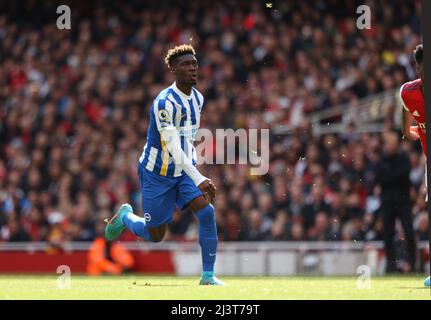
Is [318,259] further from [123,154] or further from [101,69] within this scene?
[101,69]

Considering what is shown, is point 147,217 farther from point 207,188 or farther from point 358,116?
point 358,116

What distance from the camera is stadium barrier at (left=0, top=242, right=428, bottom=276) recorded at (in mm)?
14414

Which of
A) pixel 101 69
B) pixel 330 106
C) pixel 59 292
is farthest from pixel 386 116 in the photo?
pixel 59 292

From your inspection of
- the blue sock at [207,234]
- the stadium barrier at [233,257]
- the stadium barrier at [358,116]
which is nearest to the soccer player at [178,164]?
the blue sock at [207,234]

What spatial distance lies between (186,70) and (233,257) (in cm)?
570

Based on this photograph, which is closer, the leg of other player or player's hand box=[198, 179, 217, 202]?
player's hand box=[198, 179, 217, 202]

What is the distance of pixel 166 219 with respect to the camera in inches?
405

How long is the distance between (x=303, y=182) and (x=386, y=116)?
165cm

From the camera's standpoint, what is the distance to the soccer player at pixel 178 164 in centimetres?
967

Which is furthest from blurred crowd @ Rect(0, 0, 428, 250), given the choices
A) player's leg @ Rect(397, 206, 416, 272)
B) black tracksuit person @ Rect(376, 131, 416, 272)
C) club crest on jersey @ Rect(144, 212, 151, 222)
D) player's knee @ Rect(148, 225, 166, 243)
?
club crest on jersey @ Rect(144, 212, 151, 222)

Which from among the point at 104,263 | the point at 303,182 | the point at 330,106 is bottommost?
the point at 104,263

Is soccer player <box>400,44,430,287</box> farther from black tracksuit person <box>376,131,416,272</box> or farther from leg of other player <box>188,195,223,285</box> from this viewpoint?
black tracksuit person <box>376,131,416,272</box>

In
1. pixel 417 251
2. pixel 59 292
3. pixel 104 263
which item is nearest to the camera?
pixel 59 292

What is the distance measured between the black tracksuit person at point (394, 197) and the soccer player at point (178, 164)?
149 inches
